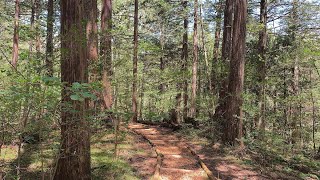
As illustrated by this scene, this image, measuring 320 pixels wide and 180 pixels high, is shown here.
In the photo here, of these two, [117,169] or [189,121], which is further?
[189,121]

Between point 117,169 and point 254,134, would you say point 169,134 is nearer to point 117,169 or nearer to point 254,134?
point 254,134

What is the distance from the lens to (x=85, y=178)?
4.70 m

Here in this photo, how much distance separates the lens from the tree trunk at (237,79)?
27.7 feet

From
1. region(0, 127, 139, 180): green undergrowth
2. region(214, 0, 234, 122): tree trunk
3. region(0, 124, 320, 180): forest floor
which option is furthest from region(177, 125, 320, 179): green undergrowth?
region(0, 127, 139, 180): green undergrowth

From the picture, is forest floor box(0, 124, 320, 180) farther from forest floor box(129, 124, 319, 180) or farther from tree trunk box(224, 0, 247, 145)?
tree trunk box(224, 0, 247, 145)

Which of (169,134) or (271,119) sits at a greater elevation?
(271,119)

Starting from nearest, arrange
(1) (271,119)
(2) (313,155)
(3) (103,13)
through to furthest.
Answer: (1) (271,119), (2) (313,155), (3) (103,13)

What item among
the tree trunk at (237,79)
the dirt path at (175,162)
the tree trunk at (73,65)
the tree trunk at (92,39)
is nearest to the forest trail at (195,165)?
the dirt path at (175,162)

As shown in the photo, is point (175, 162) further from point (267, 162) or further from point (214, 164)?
point (267, 162)

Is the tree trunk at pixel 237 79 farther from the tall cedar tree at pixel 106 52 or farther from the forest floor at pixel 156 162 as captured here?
the tall cedar tree at pixel 106 52

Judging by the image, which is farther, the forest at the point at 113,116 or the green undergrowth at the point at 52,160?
the green undergrowth at the point at 52,160

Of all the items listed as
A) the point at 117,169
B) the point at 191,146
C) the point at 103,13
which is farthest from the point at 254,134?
the point at 103,13

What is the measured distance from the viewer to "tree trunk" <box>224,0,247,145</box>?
27.7 feet

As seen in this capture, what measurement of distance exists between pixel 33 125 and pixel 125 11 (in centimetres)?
1707
